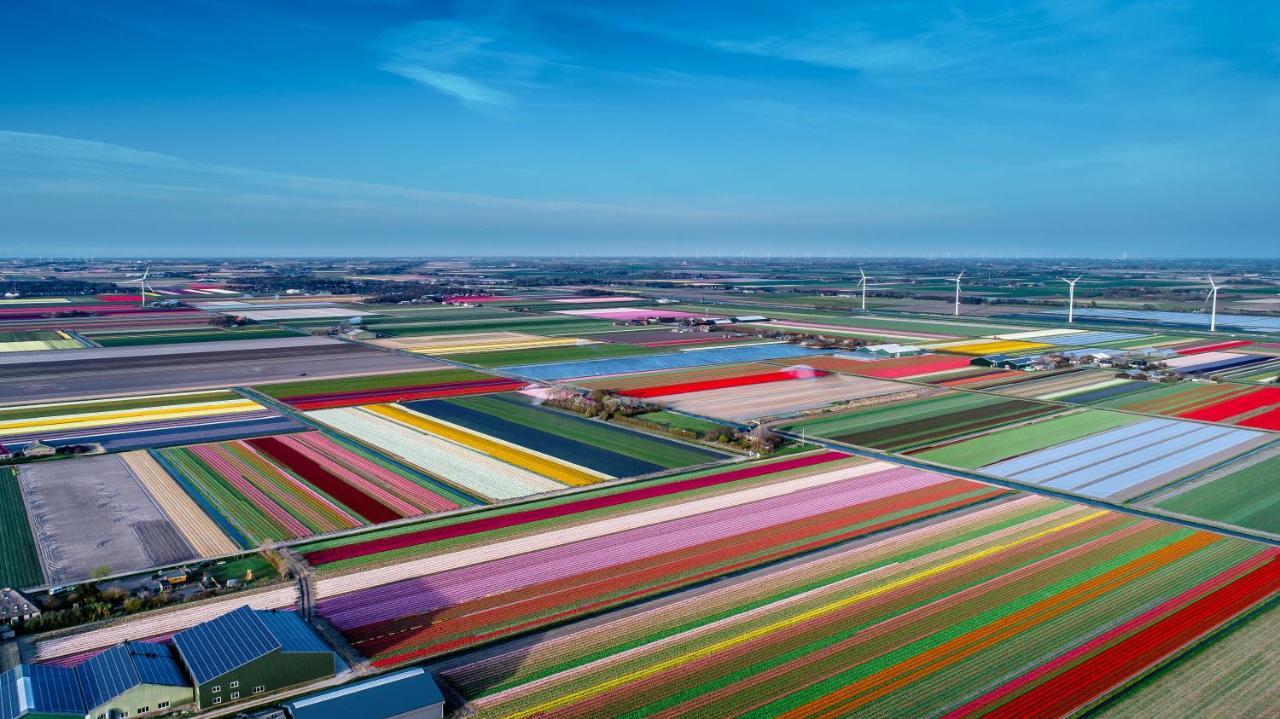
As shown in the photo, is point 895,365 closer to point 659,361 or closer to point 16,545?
point 659,361

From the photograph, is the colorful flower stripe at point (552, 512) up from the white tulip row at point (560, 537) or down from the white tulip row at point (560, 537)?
up

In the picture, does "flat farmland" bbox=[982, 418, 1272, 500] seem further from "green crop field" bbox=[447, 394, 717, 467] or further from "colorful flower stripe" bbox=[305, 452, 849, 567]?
"green crop field" bbox=[447, 394, 717, 467]

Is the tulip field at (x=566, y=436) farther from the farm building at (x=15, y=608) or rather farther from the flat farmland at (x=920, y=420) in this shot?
the farm building at (x=15, y=608)

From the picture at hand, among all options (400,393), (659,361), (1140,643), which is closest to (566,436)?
(400,393)

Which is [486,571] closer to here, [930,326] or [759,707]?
[759,707]

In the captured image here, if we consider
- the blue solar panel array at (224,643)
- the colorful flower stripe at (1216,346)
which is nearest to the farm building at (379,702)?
the blue solar panel array at (224,643)

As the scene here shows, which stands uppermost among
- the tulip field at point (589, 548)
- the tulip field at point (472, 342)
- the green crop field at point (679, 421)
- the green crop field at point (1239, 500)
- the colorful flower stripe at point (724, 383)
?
the tulip field at point (472, 342)

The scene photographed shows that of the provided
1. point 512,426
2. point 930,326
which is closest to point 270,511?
point 512,426
